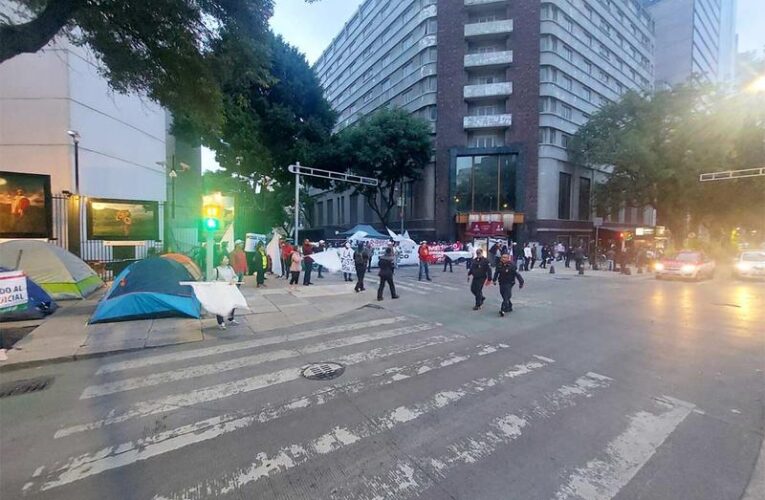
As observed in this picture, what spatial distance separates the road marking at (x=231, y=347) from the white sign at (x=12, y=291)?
3635 mm

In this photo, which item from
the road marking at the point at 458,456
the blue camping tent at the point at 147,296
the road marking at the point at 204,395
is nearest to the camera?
the road marking at the point at 458,456

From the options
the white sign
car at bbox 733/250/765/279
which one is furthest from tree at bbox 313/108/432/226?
the white sign

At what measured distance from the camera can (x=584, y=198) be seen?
40.1m

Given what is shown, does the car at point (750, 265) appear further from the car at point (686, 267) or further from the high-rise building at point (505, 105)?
the high-rise building at point (505, 105)

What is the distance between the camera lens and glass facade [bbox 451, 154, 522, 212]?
35.6m

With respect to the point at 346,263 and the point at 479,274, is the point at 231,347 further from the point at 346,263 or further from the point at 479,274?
the point at 346,263

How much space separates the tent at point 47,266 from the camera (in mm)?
9758

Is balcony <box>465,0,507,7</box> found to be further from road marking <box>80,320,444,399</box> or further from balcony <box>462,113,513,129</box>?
road marking <box>80,320,444,399</box>

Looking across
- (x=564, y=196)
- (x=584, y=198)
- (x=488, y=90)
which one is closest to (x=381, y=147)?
(x=488, y=90)

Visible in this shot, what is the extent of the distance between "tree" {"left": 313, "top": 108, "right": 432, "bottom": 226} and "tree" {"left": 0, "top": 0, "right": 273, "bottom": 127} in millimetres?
21373

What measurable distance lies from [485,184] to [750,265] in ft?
67.9

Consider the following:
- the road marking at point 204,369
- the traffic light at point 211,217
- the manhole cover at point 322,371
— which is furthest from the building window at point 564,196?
the manhole cover at point 322,371

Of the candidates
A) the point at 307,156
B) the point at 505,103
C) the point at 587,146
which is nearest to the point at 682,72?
the point at 587,146

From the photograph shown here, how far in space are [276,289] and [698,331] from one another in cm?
1224
